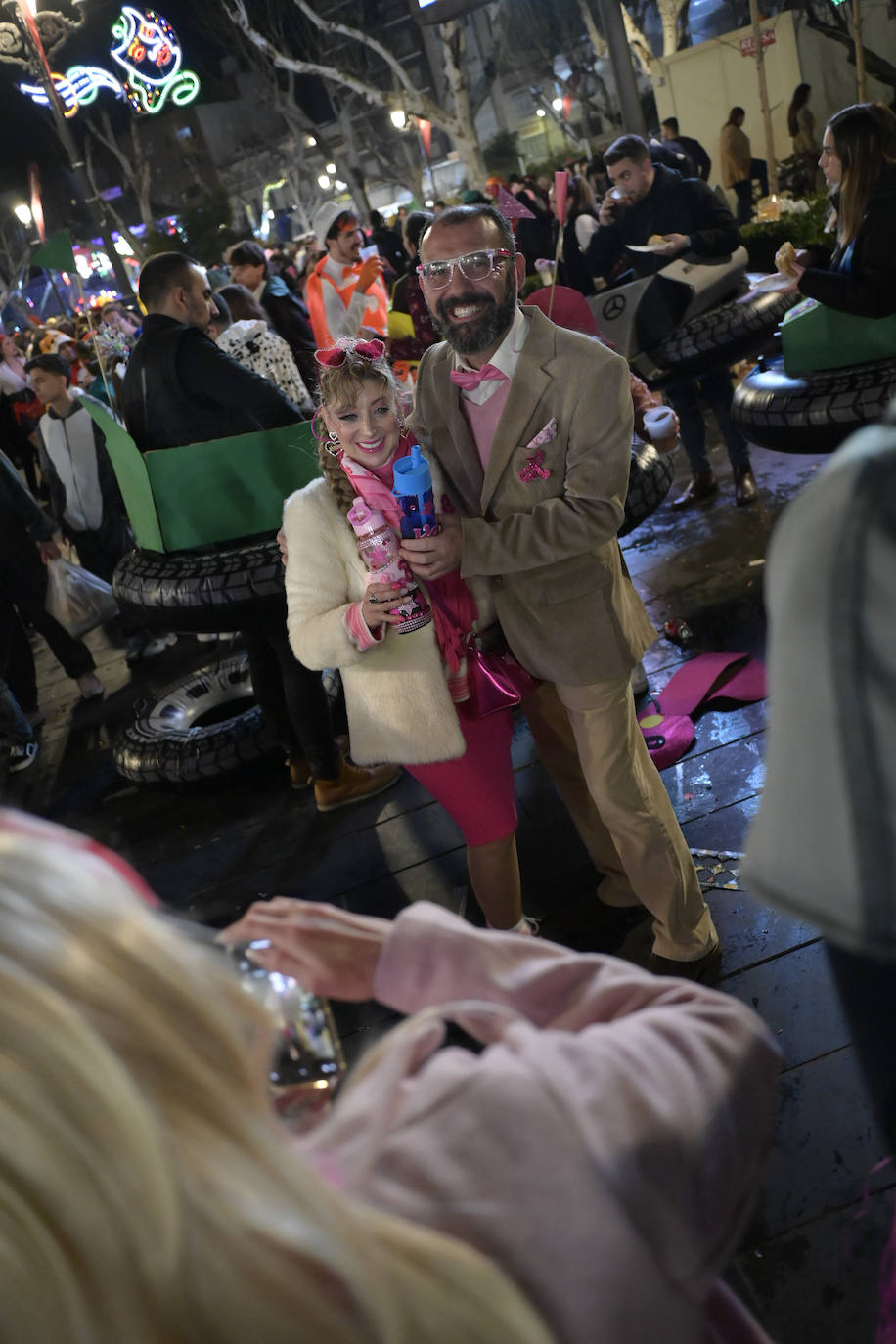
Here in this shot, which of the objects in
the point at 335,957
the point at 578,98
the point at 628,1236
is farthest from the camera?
the point at 578,98

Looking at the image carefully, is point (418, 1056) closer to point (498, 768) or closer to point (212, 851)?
point (498, 768)

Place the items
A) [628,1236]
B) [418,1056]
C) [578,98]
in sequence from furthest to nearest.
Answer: [578,98], [418,1056], [628,1236]

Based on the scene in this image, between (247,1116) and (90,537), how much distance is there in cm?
612

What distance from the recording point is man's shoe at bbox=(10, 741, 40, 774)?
18.2 ft

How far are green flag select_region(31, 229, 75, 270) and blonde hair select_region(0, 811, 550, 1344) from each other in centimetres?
506

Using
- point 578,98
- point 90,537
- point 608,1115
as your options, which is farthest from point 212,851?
point 578,98

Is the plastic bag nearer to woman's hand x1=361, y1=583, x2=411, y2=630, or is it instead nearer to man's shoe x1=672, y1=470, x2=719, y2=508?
man's shoe x1=672, y1=470, x2=719, y2=508

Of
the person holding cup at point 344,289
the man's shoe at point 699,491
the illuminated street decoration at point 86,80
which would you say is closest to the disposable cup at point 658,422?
the man's shoe at point 699,491

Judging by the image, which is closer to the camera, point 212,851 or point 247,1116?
point 247,1116

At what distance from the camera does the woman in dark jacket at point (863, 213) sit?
3.54 metres

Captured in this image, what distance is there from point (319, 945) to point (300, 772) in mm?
3350

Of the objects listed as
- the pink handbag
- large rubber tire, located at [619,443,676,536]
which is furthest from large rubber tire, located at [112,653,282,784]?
the pink handbag

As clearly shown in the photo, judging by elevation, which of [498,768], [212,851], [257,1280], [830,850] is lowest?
[212,851]

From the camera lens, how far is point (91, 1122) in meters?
0.66
